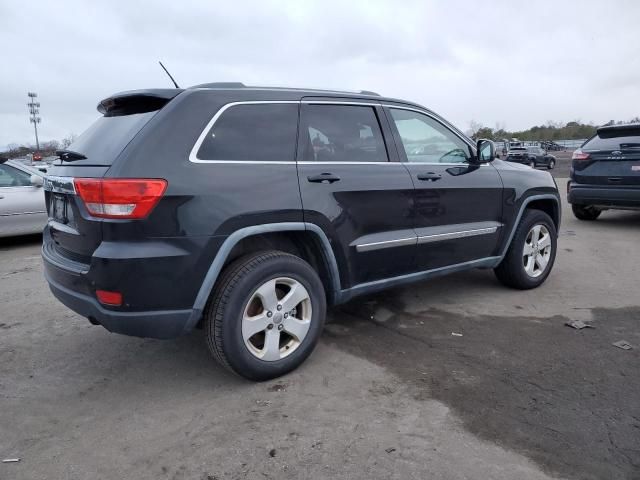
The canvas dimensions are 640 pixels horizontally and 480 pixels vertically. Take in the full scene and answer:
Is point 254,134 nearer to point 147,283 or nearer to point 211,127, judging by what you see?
point 211,127

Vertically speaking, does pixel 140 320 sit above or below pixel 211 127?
below

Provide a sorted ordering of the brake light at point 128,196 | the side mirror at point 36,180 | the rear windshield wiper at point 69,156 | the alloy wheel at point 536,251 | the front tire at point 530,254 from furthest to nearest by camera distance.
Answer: the side mirror at point 36,180
the alloy wheel at point 536,251
the front tire at point 530,254
the rear windshield wiper at point 69,156
the brake light at point 128,196

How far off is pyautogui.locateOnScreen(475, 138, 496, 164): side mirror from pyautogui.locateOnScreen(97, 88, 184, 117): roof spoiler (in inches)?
102

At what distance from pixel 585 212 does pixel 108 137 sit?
28.8 ft

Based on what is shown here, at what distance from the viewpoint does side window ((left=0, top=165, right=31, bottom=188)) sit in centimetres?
772

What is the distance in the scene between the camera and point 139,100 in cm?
313

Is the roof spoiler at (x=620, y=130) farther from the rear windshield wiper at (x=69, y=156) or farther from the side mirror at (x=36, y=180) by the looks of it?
the side mirror at (x=36, y=180)

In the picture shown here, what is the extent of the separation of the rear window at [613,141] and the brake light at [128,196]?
7.57 m

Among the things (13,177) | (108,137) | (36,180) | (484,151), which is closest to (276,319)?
(108,137)

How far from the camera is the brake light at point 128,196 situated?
2658 mm

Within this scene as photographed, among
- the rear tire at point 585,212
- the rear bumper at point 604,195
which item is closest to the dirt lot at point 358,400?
the rear bumper at point 604,195

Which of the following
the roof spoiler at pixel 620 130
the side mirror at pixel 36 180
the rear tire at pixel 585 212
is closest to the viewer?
Answer: the side mirror at pixel 36 180

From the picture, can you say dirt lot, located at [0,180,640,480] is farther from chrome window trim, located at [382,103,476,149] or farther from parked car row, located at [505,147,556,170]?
parked car row, located at [505,147,556,170]

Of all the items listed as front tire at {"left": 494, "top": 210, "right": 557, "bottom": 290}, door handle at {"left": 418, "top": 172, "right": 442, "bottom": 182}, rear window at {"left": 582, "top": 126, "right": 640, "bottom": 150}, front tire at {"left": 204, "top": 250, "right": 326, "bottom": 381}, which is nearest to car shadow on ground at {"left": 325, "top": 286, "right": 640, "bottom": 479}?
front tire at {"left": 204, "top": 250, "right": 326, "bottom": 381}
